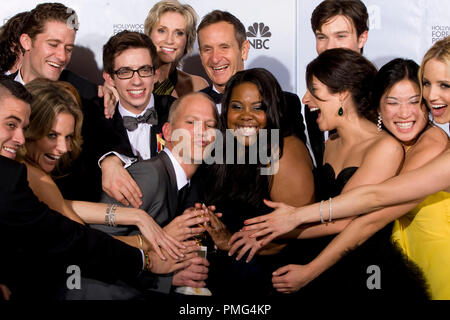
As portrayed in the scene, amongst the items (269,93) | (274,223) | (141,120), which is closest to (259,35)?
(269,93)

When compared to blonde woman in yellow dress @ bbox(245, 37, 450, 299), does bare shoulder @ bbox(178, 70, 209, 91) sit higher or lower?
higher

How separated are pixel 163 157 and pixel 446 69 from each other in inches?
65.2

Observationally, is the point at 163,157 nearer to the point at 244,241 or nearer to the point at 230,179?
the point at 230,179

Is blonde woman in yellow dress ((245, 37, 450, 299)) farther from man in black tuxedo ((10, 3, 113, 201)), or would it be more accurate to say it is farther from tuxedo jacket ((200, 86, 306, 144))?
man in black tuxedo ((10, 3, 113, 201))

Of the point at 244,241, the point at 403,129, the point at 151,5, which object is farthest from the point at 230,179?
the point at 151,5

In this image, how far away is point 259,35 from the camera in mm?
4605

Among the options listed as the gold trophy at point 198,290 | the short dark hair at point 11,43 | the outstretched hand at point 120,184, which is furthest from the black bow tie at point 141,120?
the short dark hair at point 11,43

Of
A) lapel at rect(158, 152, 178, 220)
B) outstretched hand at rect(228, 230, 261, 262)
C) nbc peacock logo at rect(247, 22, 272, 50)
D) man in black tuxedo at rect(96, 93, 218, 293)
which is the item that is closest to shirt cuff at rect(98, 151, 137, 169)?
man in black tuxedo at rect(96, 93, 218, 293)

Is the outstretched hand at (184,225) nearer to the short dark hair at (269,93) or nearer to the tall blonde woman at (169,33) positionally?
the short dark hair at (269,93)

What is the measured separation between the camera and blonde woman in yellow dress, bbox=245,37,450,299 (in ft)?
10.2

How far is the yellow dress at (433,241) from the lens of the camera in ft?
10.3

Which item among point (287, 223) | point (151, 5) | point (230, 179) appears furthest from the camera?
point (151, 5)

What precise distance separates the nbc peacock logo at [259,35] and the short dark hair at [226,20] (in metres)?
0.36

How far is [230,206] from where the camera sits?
3555mm
